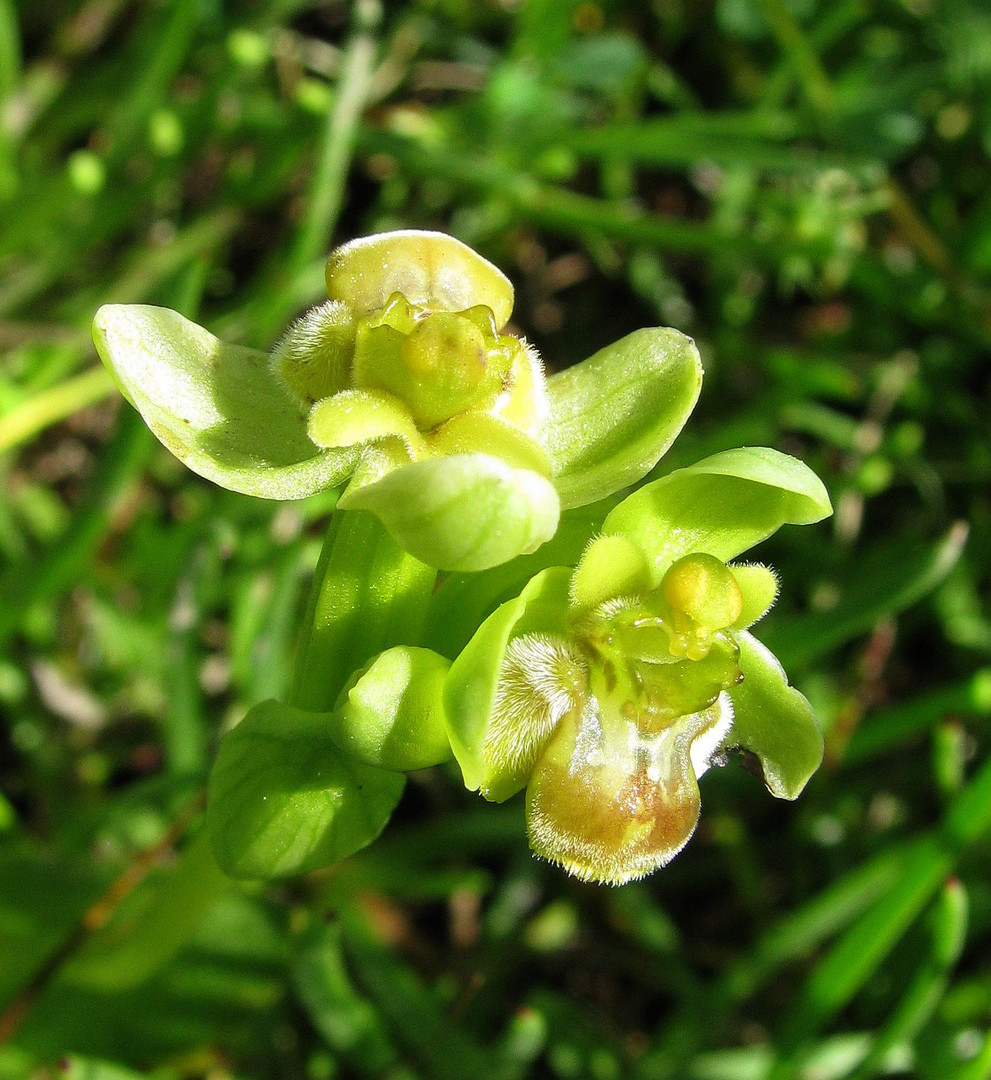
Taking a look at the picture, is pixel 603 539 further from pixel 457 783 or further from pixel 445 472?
pixel 457 783

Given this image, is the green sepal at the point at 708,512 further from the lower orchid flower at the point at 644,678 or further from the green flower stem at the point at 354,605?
the green flower stem at the point at 354,605

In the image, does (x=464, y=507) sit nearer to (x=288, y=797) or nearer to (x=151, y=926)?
(x=288, y=797)

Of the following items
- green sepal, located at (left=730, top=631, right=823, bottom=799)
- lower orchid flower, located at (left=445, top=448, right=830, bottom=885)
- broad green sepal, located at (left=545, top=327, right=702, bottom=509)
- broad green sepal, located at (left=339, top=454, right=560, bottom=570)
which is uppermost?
broad green sepal, located at (left=339, top=454, right=560, bottom=570)

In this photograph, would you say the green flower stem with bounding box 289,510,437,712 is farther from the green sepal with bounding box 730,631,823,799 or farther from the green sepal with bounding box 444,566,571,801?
the green sepal with bounding box 730,631,823,799

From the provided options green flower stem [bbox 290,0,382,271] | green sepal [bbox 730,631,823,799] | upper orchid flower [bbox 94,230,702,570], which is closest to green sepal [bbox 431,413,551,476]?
upper orchid flower [bbox 94,230,702,570]

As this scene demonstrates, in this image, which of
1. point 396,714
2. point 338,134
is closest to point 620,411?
point 396,714

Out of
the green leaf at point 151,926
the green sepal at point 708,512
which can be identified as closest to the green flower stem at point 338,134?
the green leaf at point 151,926

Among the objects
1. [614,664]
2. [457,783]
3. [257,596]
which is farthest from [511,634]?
[457,783]
